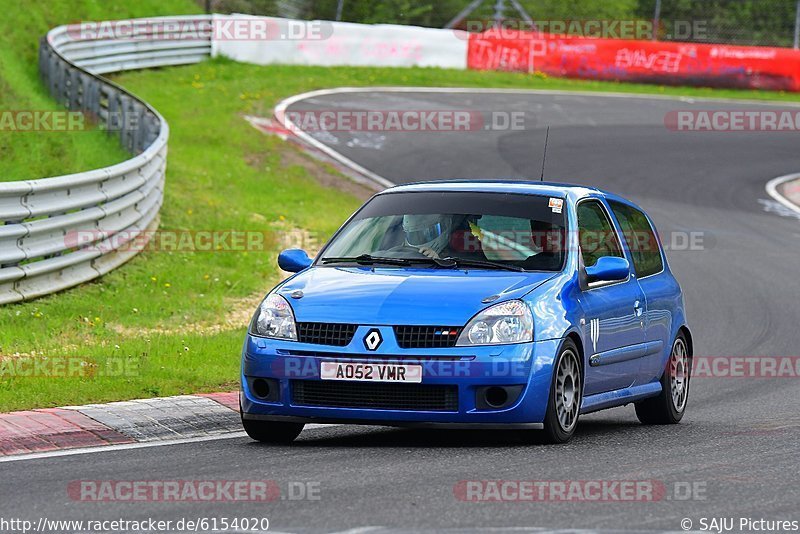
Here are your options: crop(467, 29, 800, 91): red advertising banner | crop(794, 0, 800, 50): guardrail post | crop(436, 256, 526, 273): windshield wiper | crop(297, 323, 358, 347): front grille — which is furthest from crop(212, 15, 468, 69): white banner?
crop(297, 323, 358, 347): front grille

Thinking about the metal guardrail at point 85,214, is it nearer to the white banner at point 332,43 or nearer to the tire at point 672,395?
the tire at point 672,395

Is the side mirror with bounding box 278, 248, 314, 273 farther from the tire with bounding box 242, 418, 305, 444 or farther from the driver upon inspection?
the tire with bounding box 242, 418, 305, 444

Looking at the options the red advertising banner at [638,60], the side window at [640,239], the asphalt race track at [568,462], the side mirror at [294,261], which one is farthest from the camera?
the red advertising banner at [638,60]

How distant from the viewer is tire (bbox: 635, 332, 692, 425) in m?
10.2

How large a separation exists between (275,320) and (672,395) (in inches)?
129

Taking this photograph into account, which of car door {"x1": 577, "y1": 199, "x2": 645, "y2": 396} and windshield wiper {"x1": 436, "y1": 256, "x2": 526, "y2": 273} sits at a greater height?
windshield wiper {"x1": 436, "y1": 256, "x2": 526, "y2": 273}

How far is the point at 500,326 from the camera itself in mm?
8094

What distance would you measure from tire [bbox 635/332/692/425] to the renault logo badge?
9.55ft

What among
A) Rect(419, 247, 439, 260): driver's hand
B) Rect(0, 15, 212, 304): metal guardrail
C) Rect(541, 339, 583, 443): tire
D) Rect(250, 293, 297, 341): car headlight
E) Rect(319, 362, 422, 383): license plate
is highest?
Rect(419, 247, 439, 260): driver's hand

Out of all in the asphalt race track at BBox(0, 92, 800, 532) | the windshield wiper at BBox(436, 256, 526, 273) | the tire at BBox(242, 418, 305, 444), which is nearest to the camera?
the asphalt race track at BBox(0, 92, 800, 532)

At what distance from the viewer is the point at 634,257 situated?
32.9 feet

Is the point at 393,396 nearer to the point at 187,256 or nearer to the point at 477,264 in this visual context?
the point at 477,264

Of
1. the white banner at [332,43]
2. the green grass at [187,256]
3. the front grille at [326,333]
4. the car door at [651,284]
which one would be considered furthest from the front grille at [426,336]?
the white banner at [332,43]

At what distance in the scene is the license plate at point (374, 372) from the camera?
7953mm
